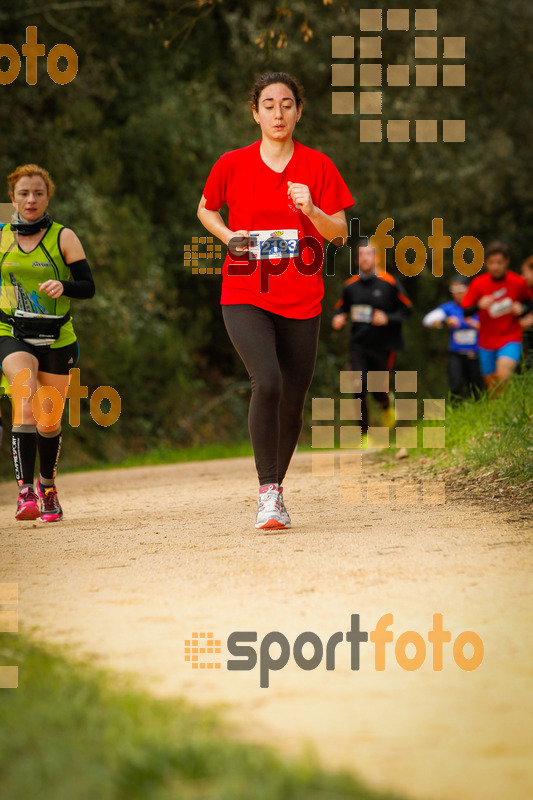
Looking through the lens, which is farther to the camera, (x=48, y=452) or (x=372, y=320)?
(x=372, y=320)

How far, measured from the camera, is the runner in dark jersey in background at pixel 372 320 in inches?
457

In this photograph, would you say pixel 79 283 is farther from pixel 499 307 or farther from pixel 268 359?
pixel 499 307

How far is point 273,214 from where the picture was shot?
543 cm

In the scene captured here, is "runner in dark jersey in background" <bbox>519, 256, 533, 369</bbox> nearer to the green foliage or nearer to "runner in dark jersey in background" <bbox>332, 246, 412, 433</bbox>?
"runner in dark jersey in background" <bbox>332, 246, 412, 433</bbox>

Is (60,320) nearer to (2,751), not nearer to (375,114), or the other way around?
(2,751)

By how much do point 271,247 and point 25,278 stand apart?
180cm

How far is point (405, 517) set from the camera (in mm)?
5785

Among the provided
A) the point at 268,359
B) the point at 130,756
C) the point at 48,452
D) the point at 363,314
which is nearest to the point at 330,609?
the point at 130,756

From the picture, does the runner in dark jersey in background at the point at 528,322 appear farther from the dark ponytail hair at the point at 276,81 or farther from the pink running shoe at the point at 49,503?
the pink running shoe at the point at 49,503

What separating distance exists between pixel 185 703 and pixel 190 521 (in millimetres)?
3417

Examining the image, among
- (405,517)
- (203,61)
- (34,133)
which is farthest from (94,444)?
(405,517)

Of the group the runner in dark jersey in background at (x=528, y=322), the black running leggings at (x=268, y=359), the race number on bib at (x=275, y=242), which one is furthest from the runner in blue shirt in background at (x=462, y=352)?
the race number on bib at (x=275, y=242)

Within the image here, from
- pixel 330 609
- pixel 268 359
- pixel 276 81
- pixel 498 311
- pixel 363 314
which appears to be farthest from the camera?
pixel 363 314

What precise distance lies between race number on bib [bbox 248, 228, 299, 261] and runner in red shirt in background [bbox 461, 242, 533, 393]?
20.3 ft
